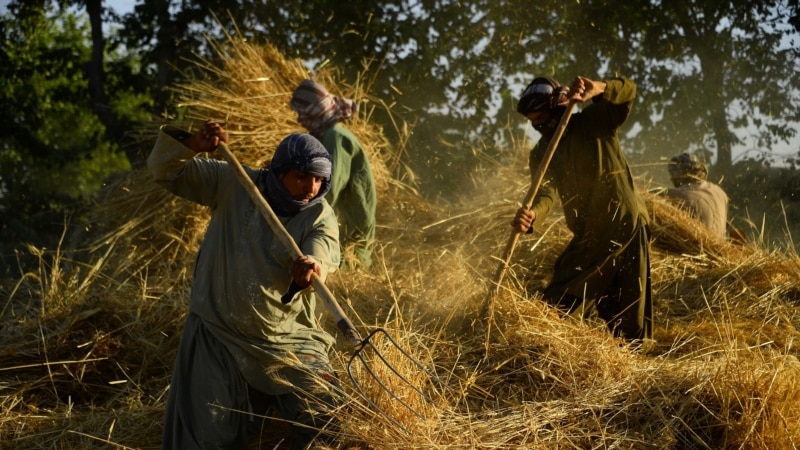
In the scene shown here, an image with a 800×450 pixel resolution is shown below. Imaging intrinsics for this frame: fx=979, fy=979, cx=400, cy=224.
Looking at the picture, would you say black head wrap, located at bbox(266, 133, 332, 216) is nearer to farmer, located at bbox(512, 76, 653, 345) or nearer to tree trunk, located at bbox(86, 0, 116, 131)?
farmer, located at bbox(512, 76, 653, 345)

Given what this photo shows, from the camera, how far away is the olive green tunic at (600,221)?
4.63 meters

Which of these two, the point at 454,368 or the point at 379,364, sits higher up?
the point at 379,364

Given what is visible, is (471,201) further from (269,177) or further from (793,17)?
(793,17)

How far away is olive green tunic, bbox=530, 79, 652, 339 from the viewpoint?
463 cm

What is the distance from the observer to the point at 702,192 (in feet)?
22.7

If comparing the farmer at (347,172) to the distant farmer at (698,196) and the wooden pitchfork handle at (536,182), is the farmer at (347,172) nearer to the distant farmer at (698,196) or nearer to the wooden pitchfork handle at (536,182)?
the wooden pitchfork handle at (536,182)

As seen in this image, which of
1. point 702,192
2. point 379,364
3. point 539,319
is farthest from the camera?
point 702,192

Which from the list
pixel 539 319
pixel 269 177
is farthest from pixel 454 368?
pixel 269 177

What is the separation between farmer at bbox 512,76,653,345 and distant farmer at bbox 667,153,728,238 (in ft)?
6.92

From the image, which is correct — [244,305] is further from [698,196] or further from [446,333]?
[698,196]

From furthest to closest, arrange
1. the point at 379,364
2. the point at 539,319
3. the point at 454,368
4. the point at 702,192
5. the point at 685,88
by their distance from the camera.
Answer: the point at 685,88
the point at 702,192
the point at 539,319
the point at 454,368
the point at 379,364

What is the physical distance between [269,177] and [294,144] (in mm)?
172

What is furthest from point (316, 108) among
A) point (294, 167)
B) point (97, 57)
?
point (97, 57)

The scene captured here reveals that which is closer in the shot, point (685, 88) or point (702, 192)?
point (702, 192)
